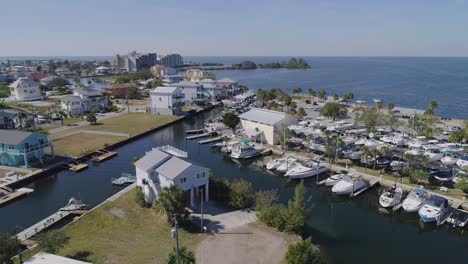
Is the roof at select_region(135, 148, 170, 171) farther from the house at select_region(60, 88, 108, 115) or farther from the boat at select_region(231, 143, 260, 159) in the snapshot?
the house at select_region(60, 88, 108, 115)

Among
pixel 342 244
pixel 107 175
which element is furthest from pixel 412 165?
pixel 107 175

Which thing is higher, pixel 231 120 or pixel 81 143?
pixel 231 120

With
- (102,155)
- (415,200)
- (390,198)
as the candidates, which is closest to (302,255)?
(390,198)

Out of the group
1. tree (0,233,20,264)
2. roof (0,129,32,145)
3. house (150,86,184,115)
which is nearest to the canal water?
roof (0,129,32,145)

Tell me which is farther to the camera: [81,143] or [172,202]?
[81,143]

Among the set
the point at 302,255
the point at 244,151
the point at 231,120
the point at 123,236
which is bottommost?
the point at 123,236

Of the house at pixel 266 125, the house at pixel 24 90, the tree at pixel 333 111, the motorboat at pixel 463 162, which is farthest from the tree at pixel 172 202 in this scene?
the house at pixel 24 90

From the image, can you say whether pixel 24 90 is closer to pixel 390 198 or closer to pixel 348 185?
pixel 348 185

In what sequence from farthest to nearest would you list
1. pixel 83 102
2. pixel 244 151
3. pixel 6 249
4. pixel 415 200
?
pixel 83 102 → pixel 244 151 → pixel 415 200 → pixel 6 249
